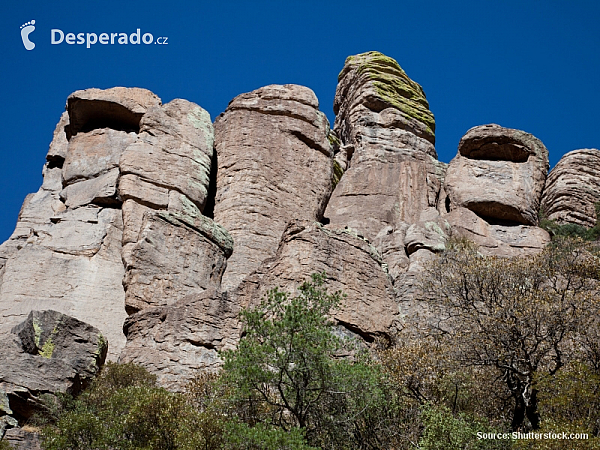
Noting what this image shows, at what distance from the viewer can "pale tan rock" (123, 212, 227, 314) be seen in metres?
30.0

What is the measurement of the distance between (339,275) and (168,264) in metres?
7.08

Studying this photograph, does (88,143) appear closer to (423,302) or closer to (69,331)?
(69,331)

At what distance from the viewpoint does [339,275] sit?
28.4 metres

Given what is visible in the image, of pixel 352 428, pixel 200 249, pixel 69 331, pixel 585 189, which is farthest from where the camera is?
pixel 585 189

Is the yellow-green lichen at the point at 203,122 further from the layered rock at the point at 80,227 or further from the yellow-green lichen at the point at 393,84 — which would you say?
the yellow-green lichen at the point at 393,84

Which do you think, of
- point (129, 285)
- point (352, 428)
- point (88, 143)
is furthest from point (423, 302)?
point (88, 143)

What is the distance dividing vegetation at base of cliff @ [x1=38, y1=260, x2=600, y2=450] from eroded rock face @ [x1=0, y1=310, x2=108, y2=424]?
2.52ft

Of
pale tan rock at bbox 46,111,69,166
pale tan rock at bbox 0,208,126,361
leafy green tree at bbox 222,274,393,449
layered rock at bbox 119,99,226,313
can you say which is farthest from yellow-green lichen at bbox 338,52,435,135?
leafy green tree at bbox 222,274,393,449

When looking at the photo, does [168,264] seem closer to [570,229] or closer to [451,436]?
[451,436]

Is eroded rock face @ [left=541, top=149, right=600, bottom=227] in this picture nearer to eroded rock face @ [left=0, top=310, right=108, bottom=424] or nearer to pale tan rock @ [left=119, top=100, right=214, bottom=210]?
pale tan rock @ [left=119, top=100, right=214, bottom=210]

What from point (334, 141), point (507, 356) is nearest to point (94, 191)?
point (334, 141)

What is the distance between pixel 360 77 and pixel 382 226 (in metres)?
17.8

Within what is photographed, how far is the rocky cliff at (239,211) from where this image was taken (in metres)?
28.1

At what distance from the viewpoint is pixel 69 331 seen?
26.6m
